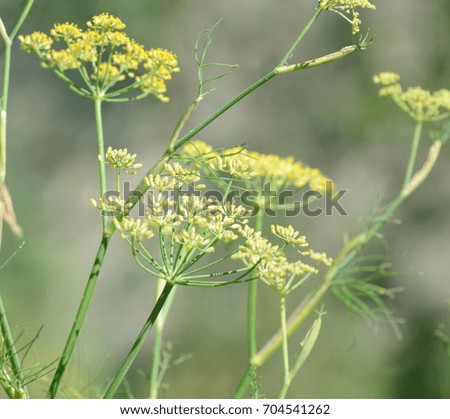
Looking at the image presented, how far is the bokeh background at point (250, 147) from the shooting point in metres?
3.86

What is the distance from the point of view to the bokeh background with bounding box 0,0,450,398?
12.7ft

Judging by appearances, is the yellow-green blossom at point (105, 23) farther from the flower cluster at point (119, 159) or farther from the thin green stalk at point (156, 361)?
the thin green stalk at point (156, 361)

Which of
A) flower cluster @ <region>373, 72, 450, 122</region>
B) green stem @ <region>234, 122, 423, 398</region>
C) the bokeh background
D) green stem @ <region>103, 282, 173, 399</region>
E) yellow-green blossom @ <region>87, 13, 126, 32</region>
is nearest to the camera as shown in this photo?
green stem @ <region>103, 282, 173, 399</region>

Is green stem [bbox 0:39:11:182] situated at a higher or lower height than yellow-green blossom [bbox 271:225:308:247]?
higher

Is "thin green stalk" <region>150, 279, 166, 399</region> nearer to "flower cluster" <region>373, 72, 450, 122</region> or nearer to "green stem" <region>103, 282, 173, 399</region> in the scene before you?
"green stem" <region>103, 282, 173, 399</region>

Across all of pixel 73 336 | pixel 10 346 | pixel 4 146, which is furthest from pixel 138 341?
pixel 4 146

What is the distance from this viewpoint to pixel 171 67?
1030 millimetres

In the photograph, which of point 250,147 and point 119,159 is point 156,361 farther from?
point 250,147

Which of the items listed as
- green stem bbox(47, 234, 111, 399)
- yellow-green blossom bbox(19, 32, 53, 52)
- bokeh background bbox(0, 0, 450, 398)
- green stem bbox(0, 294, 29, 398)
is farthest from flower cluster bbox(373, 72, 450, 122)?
bokeh background bbox(0, 0, 450, 398)

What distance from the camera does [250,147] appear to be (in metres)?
4.14

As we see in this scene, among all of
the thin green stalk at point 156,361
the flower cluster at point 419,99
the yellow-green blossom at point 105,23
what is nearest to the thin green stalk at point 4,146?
the yellow-green blossom at point 105,23
